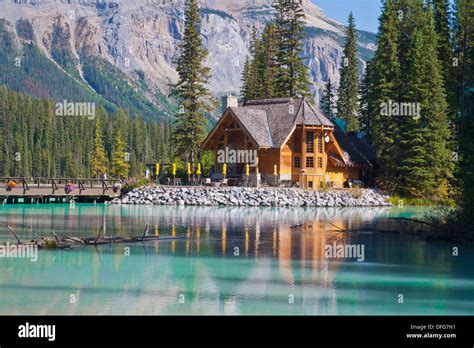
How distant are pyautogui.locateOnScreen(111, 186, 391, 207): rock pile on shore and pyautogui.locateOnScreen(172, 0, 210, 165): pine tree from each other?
6977 millimetres

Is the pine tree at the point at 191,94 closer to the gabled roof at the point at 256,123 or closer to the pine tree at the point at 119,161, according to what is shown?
the gabled roof at the point at 256,123

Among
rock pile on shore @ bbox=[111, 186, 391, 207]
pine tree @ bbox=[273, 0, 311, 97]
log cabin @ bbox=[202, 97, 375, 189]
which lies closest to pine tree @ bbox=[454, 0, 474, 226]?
rock pile on shore @ bbox=[111, 186, 391, 207]

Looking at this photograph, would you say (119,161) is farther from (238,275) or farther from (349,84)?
(238,275)

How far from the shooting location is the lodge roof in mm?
54188

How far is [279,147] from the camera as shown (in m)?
53.6

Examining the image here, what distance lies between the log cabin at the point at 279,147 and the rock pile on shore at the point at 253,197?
7.25 ft

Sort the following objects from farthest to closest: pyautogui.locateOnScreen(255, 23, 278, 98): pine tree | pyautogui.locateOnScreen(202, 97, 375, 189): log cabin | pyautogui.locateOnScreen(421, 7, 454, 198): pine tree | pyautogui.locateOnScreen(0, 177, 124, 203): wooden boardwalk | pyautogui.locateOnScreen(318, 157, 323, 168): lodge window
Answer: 1. pyautogui.locateOnScreen(255, 23, 278, 98): pine tree
2. pyautogui.locateOnScreen(318, 157, 323, 168): lodge window
3. pyautogui.locateOnScreen(202, 97, 375, 189): log cabin
4. pyautogui.locateOnScreen(0, 177, 124, 203): wooden boardwalk
5. pyautogui.locateOnScreen(421, 7, 454, 198): pine tree

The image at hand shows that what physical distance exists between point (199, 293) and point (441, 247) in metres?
11.8

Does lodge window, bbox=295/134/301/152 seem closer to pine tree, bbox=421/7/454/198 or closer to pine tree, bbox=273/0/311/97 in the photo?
pine tree, bbox=421/7/454/198

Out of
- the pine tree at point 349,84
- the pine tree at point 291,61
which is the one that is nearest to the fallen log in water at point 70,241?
the pine tree at point 291,61

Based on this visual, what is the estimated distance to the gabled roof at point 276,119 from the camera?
54.2 m

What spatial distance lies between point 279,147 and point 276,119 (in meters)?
3.00
